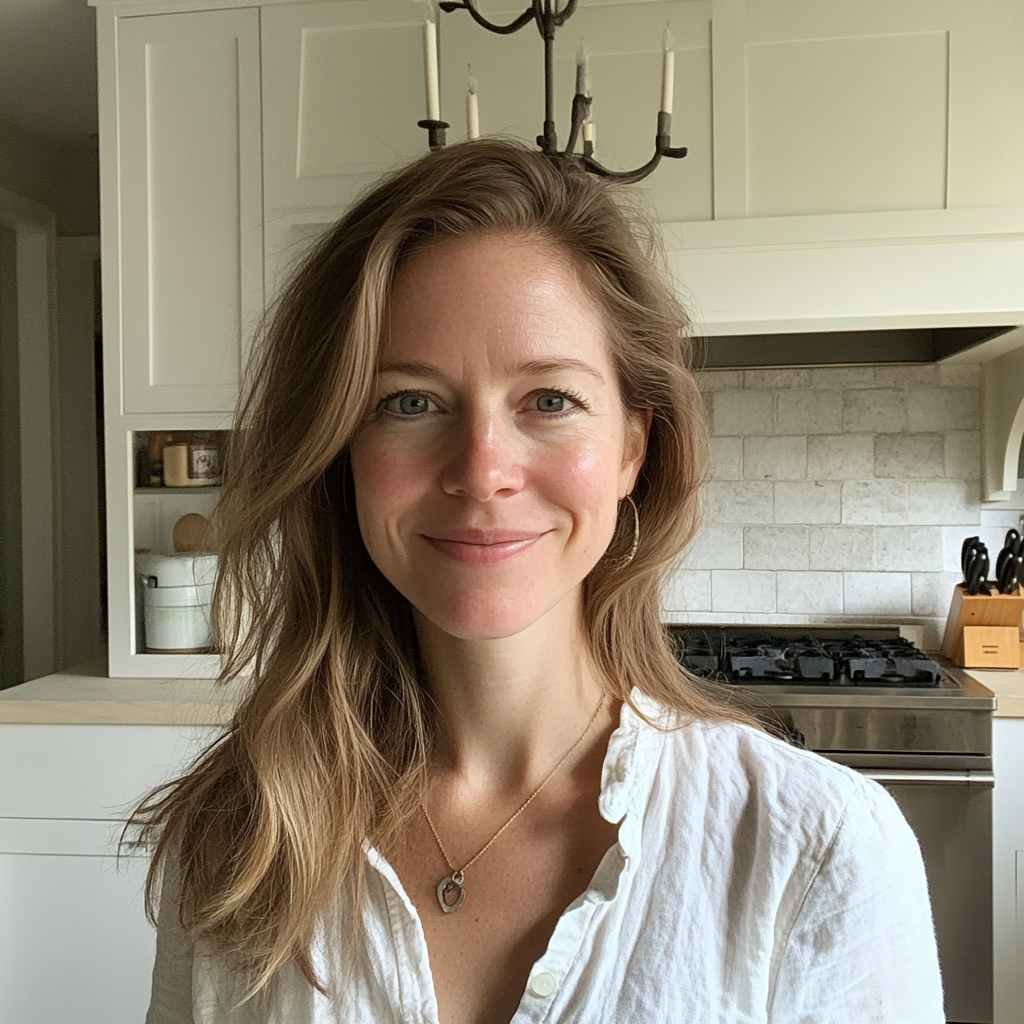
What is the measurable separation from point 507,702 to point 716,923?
263 mm

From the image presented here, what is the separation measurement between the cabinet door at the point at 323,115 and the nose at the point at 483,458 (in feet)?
6.24

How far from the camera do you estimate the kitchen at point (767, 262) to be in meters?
2.38

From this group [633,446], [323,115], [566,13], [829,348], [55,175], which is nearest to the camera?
[633,446]

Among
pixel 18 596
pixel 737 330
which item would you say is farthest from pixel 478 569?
pixel 18 596

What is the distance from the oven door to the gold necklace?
1.64 m

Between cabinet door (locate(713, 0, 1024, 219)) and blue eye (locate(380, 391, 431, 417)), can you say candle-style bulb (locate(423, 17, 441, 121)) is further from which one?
cabinet door (locate(713, 0, 1024, 219))

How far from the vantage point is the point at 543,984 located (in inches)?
31.3

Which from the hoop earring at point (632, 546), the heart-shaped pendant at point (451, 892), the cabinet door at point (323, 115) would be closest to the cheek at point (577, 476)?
the hoop earring at point (632, 546)

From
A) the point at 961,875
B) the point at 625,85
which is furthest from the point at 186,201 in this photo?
the point at 961,875

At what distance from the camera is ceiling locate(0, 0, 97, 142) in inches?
106

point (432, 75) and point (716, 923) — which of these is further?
point (432, 75)

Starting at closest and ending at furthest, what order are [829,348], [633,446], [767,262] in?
[633,446]
[767,262]
[829,348]

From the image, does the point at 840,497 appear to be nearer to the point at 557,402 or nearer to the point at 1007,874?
the point at 1007,874

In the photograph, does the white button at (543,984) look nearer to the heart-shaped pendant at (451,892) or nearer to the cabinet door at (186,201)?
the heart-shaped pendant at (451,892)
